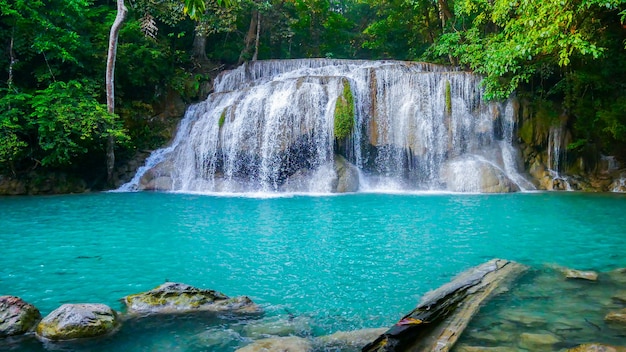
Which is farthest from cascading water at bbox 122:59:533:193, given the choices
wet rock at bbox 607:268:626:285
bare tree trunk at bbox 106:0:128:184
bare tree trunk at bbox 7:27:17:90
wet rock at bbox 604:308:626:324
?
wet rock at bbox 604:308:626:324

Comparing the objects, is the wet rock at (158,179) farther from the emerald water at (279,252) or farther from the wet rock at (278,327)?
the wet rock at (278,327)

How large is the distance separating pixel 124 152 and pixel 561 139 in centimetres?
1702

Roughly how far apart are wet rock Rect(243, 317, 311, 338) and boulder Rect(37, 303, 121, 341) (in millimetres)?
1295

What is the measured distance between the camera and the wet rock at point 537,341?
3.69 metres

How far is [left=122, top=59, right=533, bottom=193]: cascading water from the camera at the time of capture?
16.6 metres

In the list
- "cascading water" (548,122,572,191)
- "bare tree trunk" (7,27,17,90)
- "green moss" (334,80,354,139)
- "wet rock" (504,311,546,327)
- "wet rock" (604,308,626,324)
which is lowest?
"wet rock" (504,311,546,327)

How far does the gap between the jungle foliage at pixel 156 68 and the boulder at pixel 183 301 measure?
27.2 feet

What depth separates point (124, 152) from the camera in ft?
58.4

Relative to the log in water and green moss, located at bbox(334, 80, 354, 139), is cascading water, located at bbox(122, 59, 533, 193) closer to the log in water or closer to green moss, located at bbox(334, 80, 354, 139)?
green moss, located at bbox(334, 80, 354, 139)

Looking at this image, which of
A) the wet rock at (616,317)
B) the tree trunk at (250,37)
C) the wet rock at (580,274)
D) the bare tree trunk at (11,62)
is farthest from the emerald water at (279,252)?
the tree trunk at (250,37)

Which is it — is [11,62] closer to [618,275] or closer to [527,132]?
[618,275]

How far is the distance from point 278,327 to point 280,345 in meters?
0.57

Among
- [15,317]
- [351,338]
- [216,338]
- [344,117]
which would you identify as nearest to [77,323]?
[15,317]

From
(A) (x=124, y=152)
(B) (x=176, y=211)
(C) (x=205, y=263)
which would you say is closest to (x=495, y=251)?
(C) (x=205, y=263)
